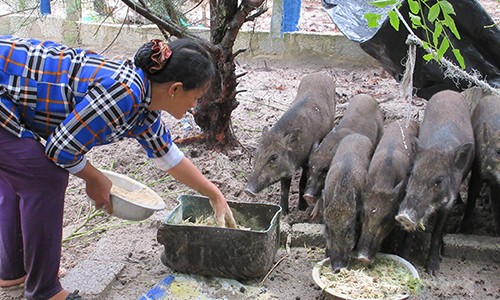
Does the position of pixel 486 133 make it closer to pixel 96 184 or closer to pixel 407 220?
pixel 407 220

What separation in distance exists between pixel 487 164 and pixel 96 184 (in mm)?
2957

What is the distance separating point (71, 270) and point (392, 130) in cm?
278

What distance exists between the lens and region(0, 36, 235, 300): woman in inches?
111

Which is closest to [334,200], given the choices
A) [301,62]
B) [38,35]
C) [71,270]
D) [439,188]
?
[439,188]

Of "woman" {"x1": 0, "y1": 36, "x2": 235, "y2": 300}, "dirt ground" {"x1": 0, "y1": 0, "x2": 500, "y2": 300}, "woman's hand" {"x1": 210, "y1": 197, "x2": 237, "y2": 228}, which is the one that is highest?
"woman" {"x1": 0, "y1": 36, "x2": 235, "y2": 300}

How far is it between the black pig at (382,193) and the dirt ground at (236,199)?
1.37ft

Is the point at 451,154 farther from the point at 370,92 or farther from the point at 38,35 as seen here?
the point at 38,35

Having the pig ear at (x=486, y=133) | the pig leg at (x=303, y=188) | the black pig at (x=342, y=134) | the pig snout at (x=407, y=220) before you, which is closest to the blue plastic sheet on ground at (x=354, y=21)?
the black pig at (x=342, y=134)

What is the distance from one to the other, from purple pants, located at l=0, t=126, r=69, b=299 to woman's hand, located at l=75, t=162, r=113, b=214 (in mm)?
106

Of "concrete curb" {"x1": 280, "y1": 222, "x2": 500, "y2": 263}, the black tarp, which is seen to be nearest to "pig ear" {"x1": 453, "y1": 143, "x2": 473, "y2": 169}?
"concrete curb" {"x1": 280, "y1": 222, "x2": 500, "y2": 263}

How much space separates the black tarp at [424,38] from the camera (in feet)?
18.0

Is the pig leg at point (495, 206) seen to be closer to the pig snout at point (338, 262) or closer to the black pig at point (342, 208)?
the black pig at point (342, 208)

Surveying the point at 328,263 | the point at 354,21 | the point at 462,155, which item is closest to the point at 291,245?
the point at 328,263

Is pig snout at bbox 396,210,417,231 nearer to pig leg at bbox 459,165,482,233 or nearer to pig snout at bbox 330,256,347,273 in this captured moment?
pig snout at bbox 330,256,347,273
